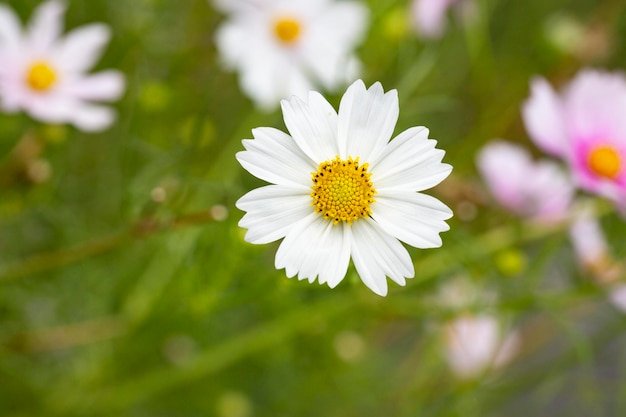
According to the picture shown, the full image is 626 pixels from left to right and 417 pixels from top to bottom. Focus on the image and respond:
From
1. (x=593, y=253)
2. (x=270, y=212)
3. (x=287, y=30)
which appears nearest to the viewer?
(x=270, y=212)

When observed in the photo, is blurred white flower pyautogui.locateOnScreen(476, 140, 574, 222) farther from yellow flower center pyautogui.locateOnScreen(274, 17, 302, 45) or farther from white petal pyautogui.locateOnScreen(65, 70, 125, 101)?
white petal pyautogui.locateOnScreen(65, 70, 125, 101)

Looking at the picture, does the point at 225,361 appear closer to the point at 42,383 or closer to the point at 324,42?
the point at 42,383

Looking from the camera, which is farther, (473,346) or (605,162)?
(473,346)

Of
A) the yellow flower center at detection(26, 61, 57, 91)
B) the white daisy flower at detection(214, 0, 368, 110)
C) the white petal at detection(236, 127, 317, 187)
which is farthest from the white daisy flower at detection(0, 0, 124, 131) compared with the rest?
the white petal at detection(236, 127, 317, 187)

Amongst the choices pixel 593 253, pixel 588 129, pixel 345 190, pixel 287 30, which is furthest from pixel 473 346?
pixel 345 190

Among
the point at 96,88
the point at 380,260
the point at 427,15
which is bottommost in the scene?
the point at 380,260

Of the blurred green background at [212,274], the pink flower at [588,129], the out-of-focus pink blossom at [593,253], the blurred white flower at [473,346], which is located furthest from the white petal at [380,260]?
the blurred white flower at [473,346]

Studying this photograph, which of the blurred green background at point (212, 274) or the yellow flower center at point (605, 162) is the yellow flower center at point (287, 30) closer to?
the blurred green background at point (212, 274)

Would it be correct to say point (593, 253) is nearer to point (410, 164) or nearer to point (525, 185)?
point (525, 185)
